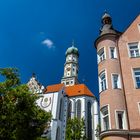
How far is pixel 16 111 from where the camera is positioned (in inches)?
688

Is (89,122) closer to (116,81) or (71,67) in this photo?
(71,67)

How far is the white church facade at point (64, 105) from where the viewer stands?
44.4 meters

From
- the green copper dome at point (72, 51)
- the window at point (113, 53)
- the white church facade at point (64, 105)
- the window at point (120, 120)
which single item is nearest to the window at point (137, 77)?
the window at point (113, 53)

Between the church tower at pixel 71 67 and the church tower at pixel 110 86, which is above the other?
the church tower at pixel 71 67

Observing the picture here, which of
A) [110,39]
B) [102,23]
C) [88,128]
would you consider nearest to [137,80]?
[110,39]

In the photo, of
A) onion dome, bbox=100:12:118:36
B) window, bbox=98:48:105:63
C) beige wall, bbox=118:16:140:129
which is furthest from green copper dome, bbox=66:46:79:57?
window, bbox=98:48:105:63

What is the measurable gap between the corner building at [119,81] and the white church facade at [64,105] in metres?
20.1

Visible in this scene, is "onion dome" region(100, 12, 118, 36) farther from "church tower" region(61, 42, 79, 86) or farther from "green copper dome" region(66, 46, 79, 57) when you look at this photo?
"green copper dome" region(66, 46, 79, 57)

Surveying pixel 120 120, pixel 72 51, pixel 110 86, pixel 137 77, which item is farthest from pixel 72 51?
pixel 120 120

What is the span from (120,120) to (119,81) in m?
3.27

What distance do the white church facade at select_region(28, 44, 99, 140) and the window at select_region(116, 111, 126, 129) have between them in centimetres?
2258

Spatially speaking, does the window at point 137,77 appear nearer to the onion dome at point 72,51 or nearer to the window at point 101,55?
the window at point 101,55

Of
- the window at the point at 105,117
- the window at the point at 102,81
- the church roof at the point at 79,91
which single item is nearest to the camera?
the window at the point at 105,117

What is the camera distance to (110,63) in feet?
61.1
